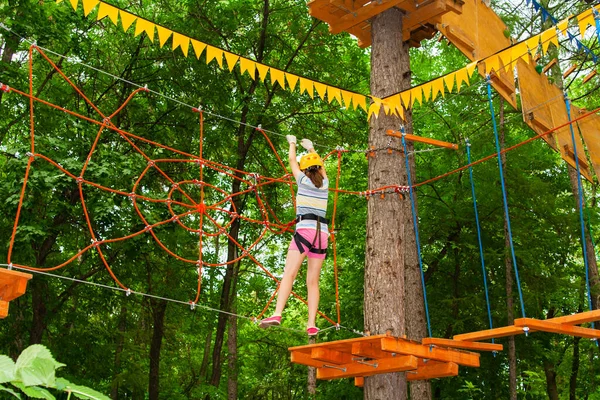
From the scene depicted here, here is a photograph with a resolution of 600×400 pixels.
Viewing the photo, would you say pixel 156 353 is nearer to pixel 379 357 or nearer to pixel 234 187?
Answer: pixel 234 187

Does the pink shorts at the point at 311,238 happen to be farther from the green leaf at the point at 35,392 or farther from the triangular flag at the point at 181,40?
the green leaf at the point at 35,392

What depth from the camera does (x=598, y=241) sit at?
45.7ft

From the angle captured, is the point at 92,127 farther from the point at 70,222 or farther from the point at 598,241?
the point at 598,241

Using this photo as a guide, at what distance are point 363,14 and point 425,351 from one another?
2956 millimetres

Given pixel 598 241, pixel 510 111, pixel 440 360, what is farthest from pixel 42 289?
pixel 598 241

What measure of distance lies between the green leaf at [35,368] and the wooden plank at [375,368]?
162 inches

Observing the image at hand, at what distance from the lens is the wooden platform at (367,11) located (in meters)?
5.95

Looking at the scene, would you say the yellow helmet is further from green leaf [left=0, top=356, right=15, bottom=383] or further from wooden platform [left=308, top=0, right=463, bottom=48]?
green leaf [left=0, top=356, right=15, bottom=383]

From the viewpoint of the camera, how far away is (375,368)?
4891 mm

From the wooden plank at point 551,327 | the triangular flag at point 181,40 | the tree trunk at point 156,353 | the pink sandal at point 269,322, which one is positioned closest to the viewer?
the wooden plank at point 551,327

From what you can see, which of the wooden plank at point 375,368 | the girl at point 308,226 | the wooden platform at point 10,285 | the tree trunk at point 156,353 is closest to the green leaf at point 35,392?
the wooden platform at point 10,285

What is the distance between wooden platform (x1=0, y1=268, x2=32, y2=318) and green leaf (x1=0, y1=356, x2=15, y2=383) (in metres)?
3.65

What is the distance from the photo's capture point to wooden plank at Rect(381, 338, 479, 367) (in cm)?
446

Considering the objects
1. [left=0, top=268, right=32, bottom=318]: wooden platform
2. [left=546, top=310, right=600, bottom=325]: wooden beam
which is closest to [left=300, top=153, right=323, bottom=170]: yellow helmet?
[left=546, top=310, right=600, bottom=325]: wooden beam
